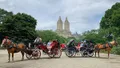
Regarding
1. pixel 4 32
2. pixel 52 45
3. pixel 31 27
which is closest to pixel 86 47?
pixel 52 45

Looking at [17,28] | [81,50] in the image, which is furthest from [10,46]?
[17,28]

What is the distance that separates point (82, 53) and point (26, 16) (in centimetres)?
4183

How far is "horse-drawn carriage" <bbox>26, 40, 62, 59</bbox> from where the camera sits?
2391 centimetres

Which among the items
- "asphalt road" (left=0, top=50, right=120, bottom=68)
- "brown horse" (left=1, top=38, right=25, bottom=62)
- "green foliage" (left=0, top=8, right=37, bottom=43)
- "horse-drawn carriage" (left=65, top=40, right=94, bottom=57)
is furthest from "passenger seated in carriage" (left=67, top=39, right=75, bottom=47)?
"green foliage" (left=0, top=8, right=37, bottom=43)

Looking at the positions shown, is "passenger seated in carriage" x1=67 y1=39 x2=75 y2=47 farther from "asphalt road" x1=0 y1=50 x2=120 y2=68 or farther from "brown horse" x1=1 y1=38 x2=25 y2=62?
"brown horse" x1=1 y1=38 x2=25 y2=62

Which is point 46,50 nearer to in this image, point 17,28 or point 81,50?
point 81,50

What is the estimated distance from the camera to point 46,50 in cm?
2488

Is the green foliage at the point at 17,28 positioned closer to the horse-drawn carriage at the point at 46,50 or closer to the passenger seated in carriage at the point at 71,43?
the passenger seated in carriage at the point at 71,43

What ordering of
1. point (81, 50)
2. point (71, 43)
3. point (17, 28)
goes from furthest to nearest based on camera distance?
point (17, 28)
point (81, 50)
point (71, 43)

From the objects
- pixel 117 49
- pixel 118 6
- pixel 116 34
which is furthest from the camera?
pixel 118 6

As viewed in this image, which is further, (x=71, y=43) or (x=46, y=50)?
(x=71, y=43)

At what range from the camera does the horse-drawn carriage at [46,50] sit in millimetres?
23906

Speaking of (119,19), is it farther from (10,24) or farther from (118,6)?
(10,24)

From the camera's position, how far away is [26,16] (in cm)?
6738
